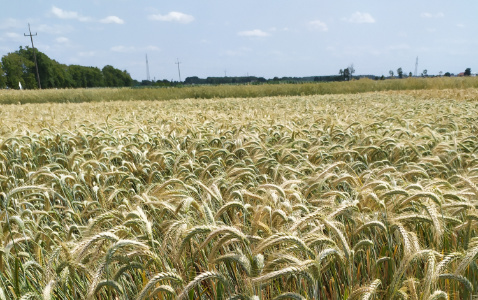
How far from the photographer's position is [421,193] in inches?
77.8

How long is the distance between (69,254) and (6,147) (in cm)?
435

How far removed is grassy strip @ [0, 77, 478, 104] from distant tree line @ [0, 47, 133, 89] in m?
62.1

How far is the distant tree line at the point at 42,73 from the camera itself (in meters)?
87.2

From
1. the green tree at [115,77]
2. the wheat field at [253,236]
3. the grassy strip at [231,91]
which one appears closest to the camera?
the wheat field at [253,236]

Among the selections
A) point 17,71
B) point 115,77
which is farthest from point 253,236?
point 115,77

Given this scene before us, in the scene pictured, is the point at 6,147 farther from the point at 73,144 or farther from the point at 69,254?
the point at 69,254

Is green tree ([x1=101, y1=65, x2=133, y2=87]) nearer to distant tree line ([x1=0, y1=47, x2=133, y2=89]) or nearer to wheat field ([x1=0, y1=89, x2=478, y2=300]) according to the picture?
distant tree line ([x1=0, y1=47, x2=133, y2=89])

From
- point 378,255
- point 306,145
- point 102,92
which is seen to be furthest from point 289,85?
point 378,255

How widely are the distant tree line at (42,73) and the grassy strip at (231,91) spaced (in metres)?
62.1

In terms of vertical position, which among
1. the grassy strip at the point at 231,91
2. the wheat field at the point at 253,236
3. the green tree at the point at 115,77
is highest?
the green tree at the point at 115,77

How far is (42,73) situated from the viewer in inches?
3780

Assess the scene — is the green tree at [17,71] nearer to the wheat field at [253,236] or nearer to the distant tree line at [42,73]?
the distant tree line at [42,73]

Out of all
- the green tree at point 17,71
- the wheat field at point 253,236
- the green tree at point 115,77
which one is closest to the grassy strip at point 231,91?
the wheat field at point 253,236

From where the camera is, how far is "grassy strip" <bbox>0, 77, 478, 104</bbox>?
29.1 m
